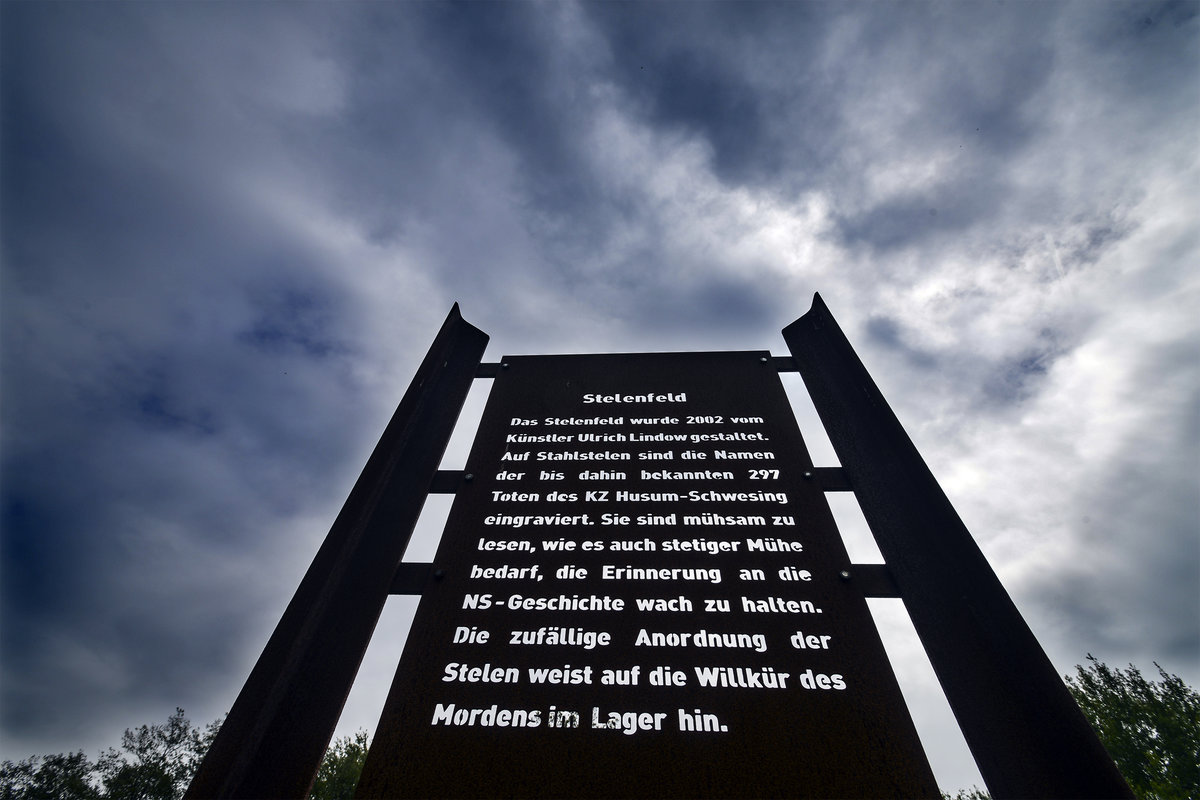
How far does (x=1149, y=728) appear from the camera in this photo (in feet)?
64.3

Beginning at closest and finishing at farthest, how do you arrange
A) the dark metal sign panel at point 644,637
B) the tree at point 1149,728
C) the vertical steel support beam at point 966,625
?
the vertical steel support beam at point 966,625, the dark metal sign panel at point 644,637, the tree at point 1149,728

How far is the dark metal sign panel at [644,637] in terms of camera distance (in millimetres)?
2016

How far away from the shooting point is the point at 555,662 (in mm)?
2346

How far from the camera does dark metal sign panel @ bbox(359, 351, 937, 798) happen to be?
2.02 metres

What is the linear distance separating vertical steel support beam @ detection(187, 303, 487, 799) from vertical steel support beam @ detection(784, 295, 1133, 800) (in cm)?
283

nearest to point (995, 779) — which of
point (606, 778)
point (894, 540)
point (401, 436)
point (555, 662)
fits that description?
point (894, 540)

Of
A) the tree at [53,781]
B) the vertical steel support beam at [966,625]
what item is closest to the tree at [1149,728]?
the vertical steel support beam at [966,625]

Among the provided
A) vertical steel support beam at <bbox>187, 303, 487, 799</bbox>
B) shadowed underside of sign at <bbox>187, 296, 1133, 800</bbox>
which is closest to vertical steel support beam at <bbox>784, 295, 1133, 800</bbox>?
shadowed underside of sign at <bbox>187, 296, 1133, 800</bbox>

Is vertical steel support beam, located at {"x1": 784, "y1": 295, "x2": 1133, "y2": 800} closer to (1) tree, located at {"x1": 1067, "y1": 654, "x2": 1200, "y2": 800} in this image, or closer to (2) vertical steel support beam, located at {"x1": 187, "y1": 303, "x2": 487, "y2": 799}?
(2) vertical steel support beam, located at {"x1": 187, "y1": 303, "x2": 487, "y2": 799}

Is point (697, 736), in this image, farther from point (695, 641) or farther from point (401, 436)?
point (401, 436)

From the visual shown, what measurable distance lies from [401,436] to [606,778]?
2.29m

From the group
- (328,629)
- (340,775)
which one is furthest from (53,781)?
(328,629)

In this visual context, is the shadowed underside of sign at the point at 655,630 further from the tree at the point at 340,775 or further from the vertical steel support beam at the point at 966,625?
the tree at the point at 340,775

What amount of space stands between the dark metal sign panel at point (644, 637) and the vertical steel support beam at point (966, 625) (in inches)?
10.6
